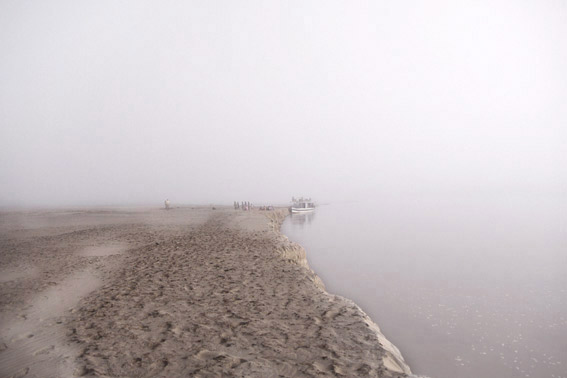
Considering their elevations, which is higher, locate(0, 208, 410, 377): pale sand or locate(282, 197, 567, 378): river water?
locate(0, 208, 410, 377): pale sand

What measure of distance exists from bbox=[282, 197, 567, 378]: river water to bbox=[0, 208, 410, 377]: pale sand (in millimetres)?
4850

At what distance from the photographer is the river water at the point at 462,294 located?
9352 millimetres

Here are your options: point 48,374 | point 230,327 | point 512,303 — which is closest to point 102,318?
point 48,374

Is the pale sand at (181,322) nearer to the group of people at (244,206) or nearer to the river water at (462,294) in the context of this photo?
the river water at (462,294)

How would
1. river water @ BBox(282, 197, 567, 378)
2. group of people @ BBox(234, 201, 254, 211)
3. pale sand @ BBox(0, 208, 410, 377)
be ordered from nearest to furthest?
pale sand @ BBox(0, 208, 410, 377), river water @ BBox(282, 197, 567, 378), group of people @ BBox(234, 201, 254, 211)

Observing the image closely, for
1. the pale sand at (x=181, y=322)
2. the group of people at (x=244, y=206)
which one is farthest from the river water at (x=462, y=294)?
the group of people at (x=244, y=206)

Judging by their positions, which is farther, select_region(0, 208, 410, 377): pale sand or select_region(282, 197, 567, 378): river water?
select_region(282, 197, 567, 378): river water

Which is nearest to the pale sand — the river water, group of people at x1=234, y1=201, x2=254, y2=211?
the river water

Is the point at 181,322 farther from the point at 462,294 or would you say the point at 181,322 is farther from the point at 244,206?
the point at 244,206

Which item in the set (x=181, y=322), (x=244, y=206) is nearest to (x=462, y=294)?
(x=181, y=322)

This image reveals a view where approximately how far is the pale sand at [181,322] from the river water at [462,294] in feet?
15.9

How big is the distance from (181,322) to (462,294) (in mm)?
15754

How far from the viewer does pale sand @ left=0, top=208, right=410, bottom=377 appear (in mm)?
5207

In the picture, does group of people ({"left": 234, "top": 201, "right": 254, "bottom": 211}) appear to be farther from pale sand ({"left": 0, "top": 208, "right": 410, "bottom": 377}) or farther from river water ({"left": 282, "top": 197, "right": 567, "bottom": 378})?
pale sand ({"left": 0, "top": 208, "right": 410, "bottom": 377})
